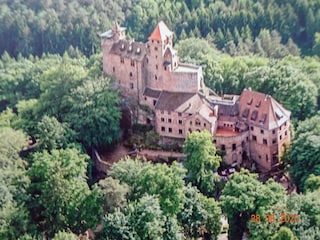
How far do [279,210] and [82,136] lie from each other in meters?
29.8

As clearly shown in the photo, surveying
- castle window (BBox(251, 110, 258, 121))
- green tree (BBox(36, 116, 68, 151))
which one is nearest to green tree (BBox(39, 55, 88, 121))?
green tree (BBox(36, 116, 68, 151))

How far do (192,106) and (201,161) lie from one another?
884cm

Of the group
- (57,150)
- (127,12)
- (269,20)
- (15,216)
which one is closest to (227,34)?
(269,20)

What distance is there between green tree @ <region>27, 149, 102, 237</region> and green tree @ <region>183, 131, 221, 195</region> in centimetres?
1254

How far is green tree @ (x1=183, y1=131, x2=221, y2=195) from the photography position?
291ft

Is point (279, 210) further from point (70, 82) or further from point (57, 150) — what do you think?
point (70, 82)

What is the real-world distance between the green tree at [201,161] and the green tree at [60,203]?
1254 cm

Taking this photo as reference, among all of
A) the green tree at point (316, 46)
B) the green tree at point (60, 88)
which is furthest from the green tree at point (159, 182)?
the green tree at point (316, 46)

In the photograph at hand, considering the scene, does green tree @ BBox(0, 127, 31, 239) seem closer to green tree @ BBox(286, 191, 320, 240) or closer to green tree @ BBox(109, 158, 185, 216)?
green tree @ BBox(109, 158, 185, 216)

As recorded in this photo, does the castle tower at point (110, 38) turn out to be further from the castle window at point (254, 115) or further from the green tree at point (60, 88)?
the castle window at point (254, 115)

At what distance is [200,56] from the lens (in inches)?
4363

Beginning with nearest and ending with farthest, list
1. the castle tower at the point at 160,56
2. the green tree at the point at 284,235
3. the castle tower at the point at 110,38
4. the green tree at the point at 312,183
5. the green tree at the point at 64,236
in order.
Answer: the green tree at the point at 284,235 → the green tree at the point at 64,236 → the green tree at the point at 312,183 → the castle tower at the point at 160,56 → the castle tower at the point at 110,38

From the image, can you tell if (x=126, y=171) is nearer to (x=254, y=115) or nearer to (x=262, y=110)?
(x=254, y=115)

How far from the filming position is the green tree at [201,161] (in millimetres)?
88688
